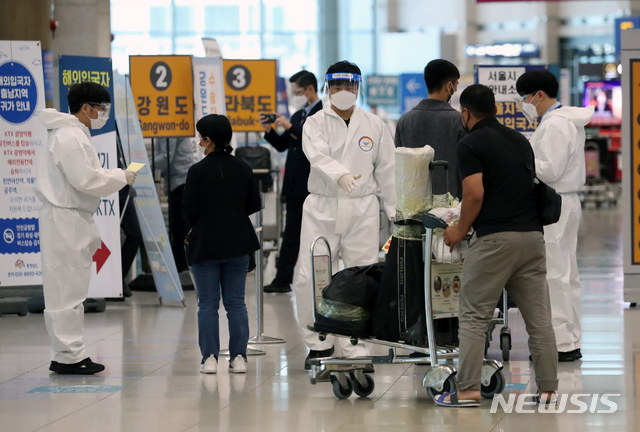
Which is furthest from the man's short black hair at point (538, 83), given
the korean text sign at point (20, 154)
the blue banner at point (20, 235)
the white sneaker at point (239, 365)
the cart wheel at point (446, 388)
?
the blue banner at point (20, 235)

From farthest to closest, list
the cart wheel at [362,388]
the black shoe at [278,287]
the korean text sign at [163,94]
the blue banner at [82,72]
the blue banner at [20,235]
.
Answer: the korean text sign at [163,94] < the black shoe at [278,287] < the blue banner at [82,72] < the blue banner at [20,235] < the cart wheel at [362,388]

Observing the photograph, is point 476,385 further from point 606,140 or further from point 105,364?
point 606,140

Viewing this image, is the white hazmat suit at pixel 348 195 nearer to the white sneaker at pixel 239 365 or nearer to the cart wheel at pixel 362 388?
the white sneaker at pixel 239 365

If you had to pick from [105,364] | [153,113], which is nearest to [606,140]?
[153,113]

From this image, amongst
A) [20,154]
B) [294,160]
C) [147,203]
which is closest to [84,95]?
[20,154]

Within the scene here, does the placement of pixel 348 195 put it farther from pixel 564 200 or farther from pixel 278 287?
pixel 278 287

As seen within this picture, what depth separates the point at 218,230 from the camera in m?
5.81

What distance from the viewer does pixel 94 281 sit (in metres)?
8.83

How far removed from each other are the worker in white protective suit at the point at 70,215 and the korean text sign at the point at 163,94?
13.6 ft

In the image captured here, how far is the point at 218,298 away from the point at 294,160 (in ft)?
12.1

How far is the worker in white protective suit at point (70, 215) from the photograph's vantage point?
5965mm

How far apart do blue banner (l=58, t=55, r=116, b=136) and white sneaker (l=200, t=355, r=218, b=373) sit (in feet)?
11.1

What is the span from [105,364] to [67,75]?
10.4 feet

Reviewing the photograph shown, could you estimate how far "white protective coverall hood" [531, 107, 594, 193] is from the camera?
6102 mm
